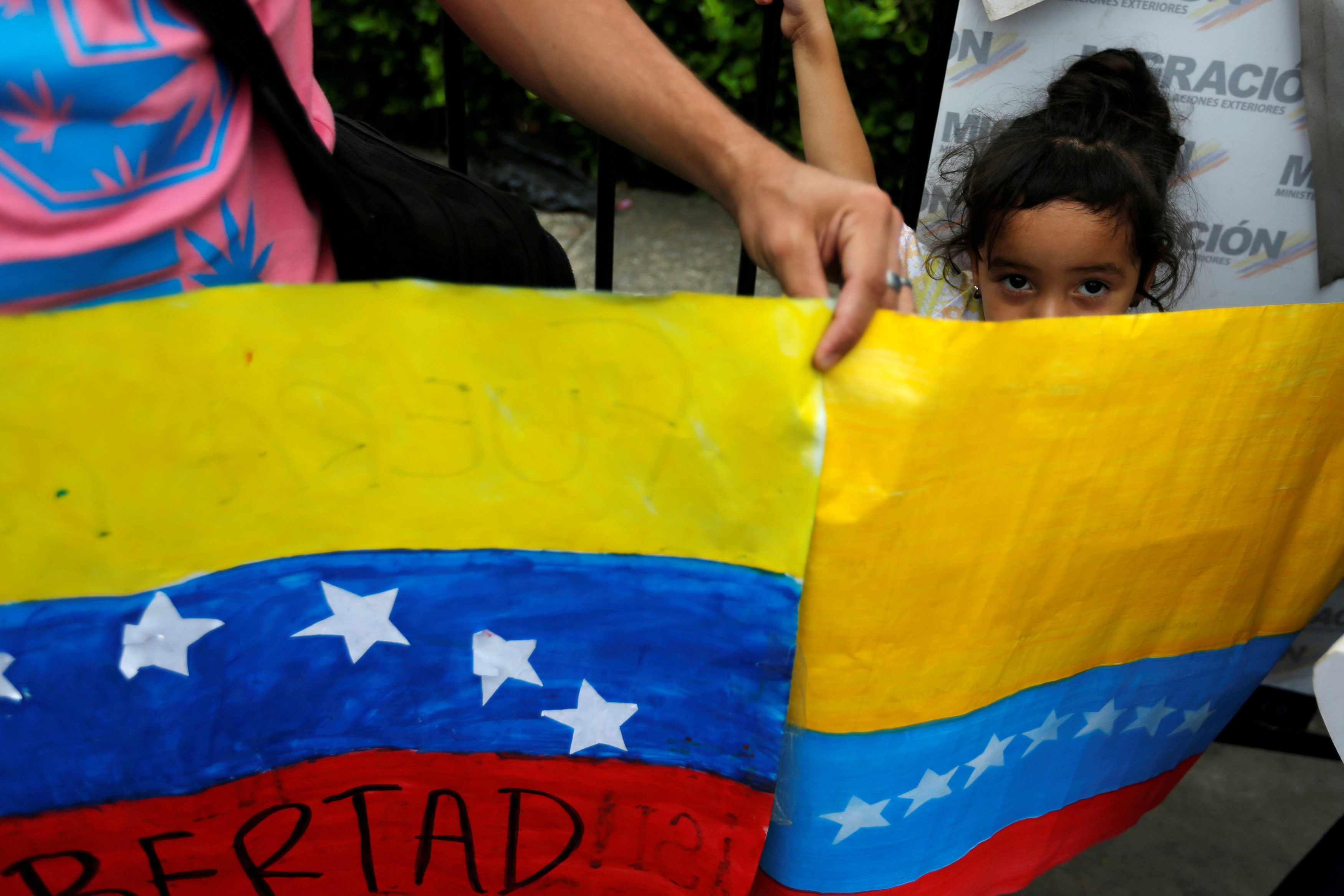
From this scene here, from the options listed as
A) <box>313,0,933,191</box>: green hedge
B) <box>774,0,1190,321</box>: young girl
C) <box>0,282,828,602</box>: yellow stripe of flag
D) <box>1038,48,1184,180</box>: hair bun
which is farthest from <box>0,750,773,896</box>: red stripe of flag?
<box>313,0,933,191</box>: green hedge

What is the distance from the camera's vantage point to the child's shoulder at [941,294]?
163cm

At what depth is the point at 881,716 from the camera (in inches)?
39.5

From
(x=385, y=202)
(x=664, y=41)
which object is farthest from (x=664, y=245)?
Result: (x=385, y=202)

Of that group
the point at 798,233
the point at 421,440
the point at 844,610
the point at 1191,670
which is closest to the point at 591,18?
the point at 798,233

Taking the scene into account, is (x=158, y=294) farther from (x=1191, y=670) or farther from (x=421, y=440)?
(x=1191, y=670)

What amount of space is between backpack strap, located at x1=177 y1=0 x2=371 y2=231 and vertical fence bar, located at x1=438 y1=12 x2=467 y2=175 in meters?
0.49

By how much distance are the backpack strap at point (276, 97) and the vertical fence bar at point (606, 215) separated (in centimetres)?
59

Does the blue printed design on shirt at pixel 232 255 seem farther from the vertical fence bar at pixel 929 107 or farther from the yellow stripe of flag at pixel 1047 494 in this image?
the vertical fence bar at pixel 929 107

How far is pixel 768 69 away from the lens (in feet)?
4.96

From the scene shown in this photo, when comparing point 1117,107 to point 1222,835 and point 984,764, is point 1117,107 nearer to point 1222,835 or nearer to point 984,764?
point 984,764

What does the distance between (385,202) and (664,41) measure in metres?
2.90

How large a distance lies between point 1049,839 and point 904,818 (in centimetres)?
31

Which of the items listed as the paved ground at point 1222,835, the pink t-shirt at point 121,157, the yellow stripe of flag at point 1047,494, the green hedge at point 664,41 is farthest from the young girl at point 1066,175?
the green hedge at point 664,41

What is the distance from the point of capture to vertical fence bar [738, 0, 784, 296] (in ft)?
4.66
